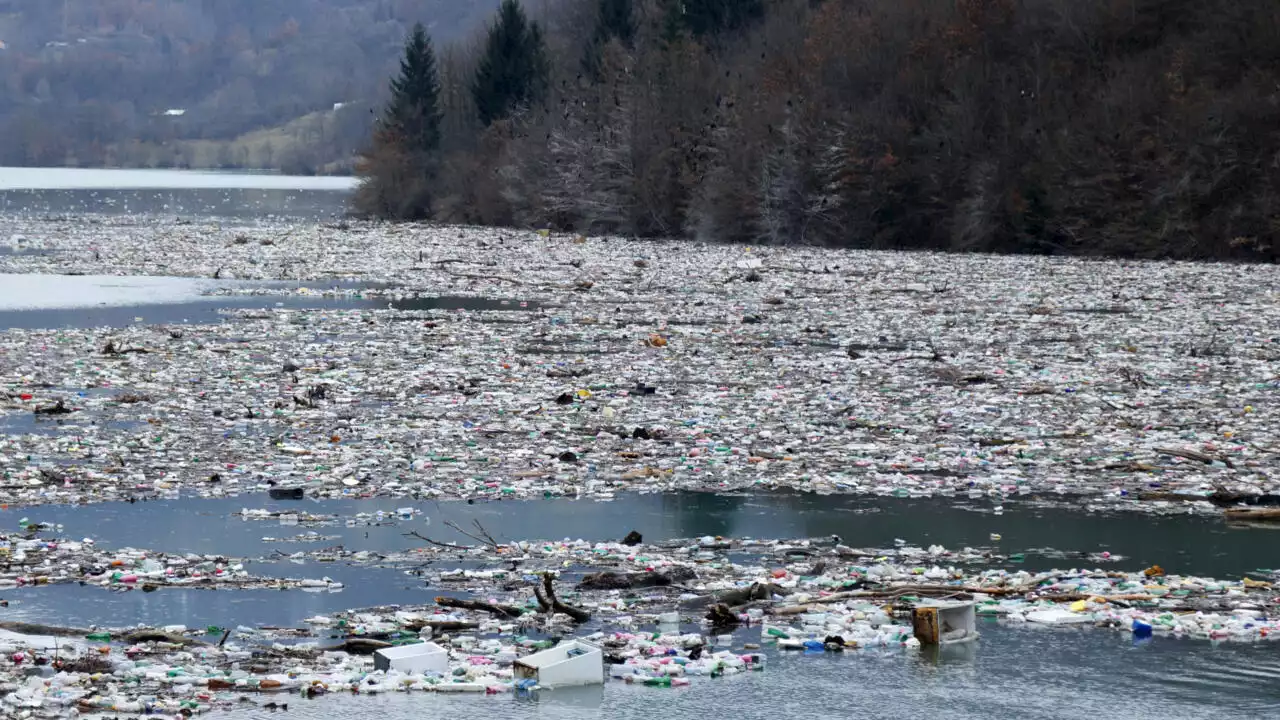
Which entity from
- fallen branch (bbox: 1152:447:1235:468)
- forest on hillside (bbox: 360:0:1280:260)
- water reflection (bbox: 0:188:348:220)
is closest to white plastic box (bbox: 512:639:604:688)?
fallen branch (bbox: 1152:447:1235:468)

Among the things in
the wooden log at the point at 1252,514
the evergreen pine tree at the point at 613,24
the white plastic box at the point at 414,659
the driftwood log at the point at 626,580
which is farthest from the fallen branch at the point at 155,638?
the evergreen pine tree at the point at 613,24

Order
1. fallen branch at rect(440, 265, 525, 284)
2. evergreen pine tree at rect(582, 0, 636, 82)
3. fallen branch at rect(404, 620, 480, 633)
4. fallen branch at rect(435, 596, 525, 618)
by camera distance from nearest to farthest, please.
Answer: fallen branch at rect(404, 620, 480, 633), fallen branch at rect(435, 596, 525, 618), fallen branch at rect(440, 265, 525, 284), evergreen pine tree at rect(582, 0, 636, 82)

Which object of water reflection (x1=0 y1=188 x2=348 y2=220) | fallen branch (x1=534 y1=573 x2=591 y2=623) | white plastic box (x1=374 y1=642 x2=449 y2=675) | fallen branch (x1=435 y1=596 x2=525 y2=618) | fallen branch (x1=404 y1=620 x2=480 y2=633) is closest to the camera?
white plastic box (x1=374 y1=642 x2=449 y2=675)

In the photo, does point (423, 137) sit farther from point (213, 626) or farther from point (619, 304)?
point (213, 626)

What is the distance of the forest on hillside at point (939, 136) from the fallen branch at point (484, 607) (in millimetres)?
42793

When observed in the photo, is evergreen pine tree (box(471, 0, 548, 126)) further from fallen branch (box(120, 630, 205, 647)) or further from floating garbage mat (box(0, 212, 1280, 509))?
fallen branch (box(120, 630, 205, 647))

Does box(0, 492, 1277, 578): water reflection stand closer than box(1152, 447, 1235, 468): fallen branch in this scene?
Yes

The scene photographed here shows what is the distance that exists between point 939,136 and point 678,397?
4389 centimetres

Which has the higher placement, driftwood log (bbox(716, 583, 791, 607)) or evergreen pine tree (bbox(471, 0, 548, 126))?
evergreen pine tree (bbox(471, 0, 548, 126))

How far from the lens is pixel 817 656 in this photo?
360 inches

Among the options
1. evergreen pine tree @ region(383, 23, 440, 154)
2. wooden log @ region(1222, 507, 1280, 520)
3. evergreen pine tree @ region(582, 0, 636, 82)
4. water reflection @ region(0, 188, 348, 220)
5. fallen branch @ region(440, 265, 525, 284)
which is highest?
evergreen pine tree @ region(582, 0, 636, 82)

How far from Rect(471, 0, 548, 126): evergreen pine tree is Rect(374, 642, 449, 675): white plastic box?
273ft

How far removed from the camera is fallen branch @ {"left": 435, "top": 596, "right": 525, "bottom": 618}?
982 cm

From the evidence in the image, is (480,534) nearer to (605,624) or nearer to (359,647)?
(605,624)
